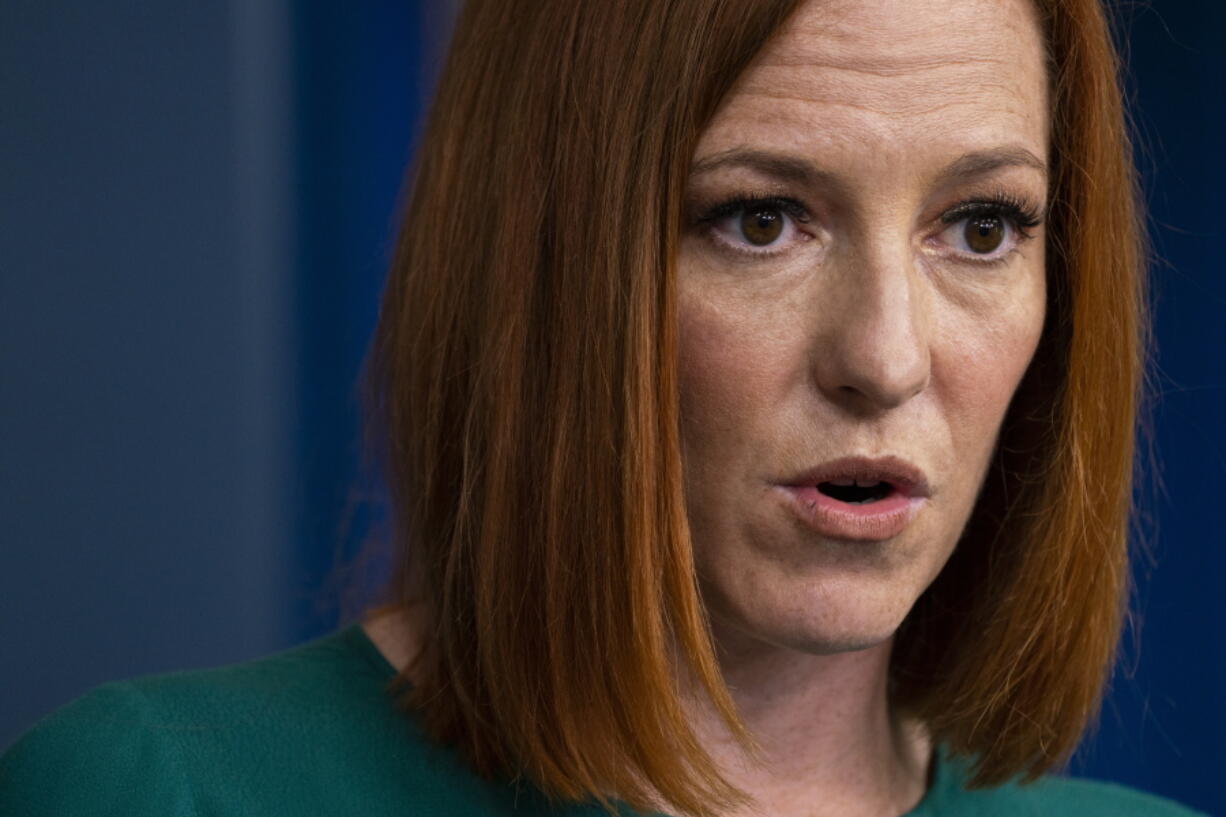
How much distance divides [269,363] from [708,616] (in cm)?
81

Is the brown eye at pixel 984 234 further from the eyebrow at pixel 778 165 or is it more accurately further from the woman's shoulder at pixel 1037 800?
the woman's shoulder at pixel 1037 800

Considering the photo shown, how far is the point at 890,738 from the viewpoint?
55.5 inches

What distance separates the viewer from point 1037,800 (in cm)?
151

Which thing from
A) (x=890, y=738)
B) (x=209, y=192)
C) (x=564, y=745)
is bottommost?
(x=890, y=738)

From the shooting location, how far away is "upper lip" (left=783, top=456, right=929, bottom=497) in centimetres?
112

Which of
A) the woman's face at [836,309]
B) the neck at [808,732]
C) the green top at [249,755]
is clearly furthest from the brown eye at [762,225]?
the green top at [249,755]

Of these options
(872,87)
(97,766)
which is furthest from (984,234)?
(97,766)

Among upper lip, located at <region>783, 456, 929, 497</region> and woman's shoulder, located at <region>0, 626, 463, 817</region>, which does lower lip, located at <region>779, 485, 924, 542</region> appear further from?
woman's shoulder, located at <region>0, 626, 463, 817</region>

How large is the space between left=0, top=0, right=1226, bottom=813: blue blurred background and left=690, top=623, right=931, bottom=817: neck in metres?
0.50

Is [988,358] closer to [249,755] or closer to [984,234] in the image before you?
[984,234]

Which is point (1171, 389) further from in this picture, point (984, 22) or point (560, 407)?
point (560, 407)

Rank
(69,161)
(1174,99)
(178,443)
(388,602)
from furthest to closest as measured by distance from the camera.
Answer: (1174,99) → (178,443) → (69,161) → (388,602)

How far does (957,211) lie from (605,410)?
30 cm

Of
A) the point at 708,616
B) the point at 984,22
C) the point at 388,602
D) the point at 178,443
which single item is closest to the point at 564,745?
the point at 708,616
